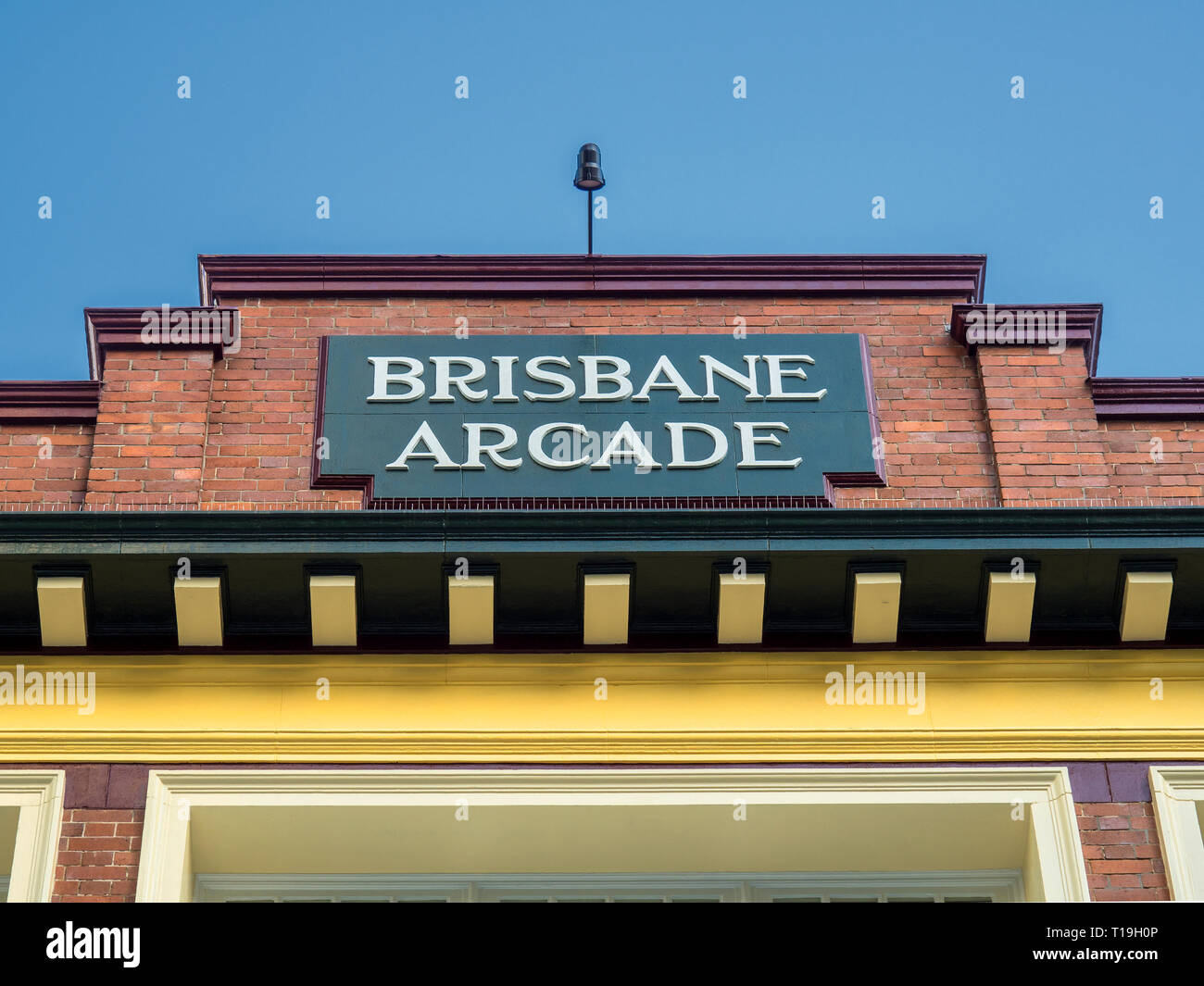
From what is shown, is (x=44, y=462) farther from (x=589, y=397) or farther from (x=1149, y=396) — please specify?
(x=1149, y=396)

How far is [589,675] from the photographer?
32.2ft

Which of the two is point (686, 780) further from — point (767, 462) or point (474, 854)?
point (767, 462)

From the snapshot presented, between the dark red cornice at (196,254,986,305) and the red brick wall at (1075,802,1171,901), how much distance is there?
3.78m

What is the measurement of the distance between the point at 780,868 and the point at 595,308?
3.83 meters

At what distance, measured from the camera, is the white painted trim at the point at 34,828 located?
888cm

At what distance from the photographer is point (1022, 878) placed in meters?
9.62

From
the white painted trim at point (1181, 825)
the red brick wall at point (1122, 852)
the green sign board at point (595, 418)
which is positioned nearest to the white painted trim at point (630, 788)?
the red brick wall at point (1122, 852)

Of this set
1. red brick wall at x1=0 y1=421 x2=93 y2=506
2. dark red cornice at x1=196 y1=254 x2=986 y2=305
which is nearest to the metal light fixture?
dark red cornice at x1=196 y1=254 x2=986 y2=305

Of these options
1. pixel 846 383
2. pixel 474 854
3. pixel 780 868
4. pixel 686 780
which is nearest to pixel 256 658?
pixel 474 854

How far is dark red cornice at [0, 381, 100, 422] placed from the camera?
10695mm

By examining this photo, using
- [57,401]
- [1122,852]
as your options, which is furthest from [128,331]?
[1122,852]

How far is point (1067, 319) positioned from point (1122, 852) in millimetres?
3619

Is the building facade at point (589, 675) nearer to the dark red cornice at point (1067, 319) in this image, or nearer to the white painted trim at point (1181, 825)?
the white painted trim at point (1181, 825)
